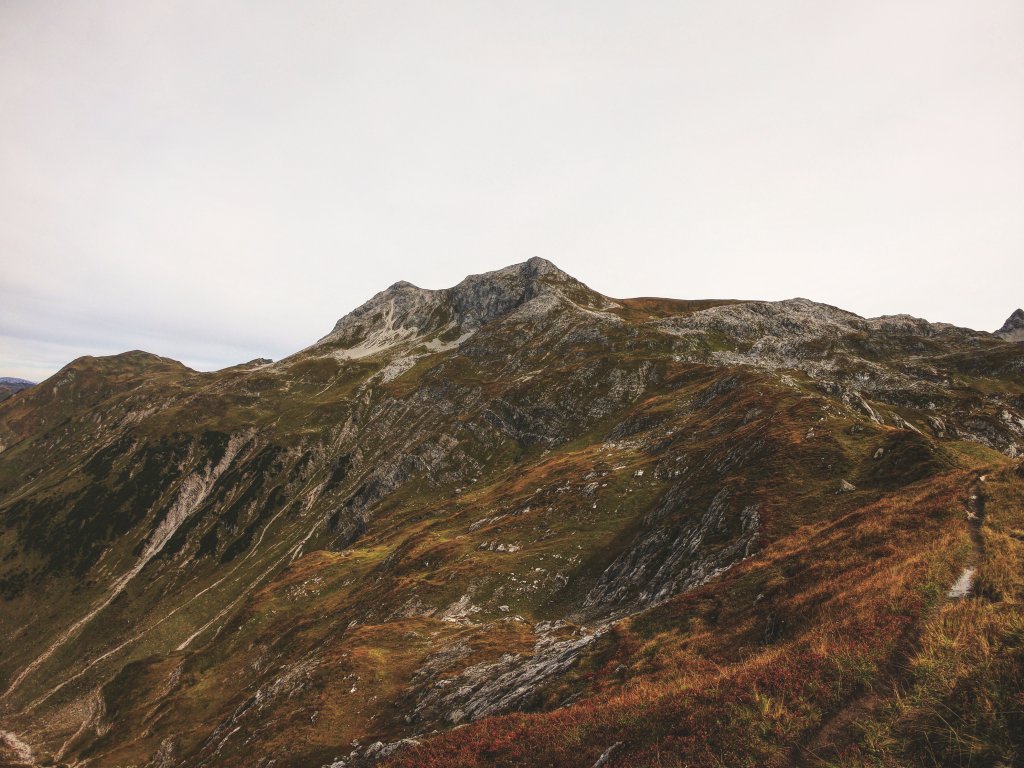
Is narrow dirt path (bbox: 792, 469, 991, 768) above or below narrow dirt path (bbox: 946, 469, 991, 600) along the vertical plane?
below

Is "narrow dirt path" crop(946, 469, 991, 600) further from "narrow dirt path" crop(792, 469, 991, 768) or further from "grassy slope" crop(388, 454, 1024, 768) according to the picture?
"grassy slope" crop(388, 454, 1024, 768)

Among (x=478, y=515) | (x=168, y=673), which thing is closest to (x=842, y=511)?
(x=478, y=515)

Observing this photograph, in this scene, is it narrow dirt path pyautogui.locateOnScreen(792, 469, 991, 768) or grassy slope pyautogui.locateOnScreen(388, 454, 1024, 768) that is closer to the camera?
grassy slope pyautogui.locateOnScreen(388, 454, 1024, 768)

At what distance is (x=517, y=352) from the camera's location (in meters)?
189

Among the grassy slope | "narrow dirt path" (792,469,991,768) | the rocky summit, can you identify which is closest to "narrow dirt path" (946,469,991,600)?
"narrow dirt path" (792,469,991,768)

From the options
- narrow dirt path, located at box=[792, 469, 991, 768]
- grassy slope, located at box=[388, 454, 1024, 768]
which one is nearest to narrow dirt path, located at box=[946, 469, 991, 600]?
narrow dirt path, located at box=[792, 469, 991, 768]

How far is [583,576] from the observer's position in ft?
155

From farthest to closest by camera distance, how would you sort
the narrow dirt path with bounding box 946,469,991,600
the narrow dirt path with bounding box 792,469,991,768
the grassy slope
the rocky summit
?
the narrow dirt path with bounding box 946,469,991,600 → the rocky summit → the narrow dirt path with bounding box 792,469,991,768 → the grassy slope

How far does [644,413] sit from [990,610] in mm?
86618

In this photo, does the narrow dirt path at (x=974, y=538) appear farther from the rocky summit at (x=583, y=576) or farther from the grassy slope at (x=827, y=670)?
the grassy slope at (x=827, y=670)

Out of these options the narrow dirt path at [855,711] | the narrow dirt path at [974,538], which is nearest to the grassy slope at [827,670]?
the narrow dirt path at [855,711]

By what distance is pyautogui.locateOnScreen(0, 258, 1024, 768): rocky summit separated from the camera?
12.2m

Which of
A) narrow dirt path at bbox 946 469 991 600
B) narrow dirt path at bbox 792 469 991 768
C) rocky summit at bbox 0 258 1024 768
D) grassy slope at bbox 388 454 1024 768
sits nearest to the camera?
grassy slope at bbox 388 454 1024 768

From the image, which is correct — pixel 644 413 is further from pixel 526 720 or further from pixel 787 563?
pixel 526 720
